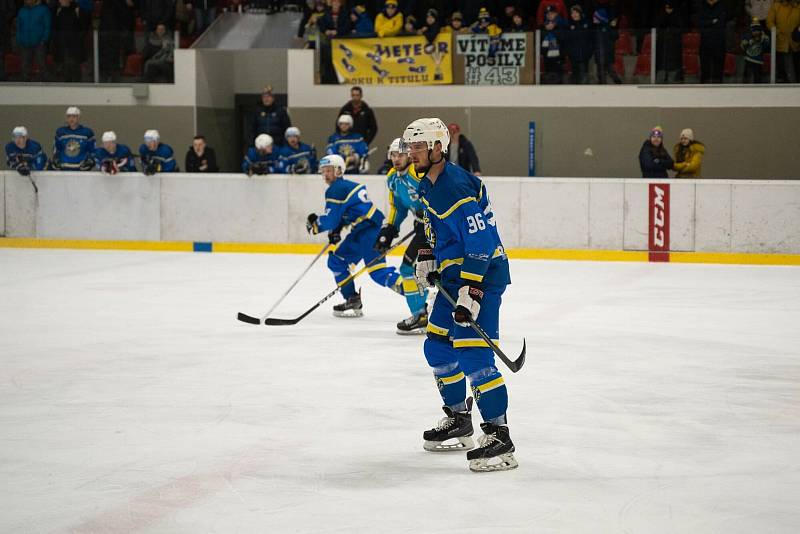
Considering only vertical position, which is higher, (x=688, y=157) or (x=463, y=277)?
(x=688, y=157)

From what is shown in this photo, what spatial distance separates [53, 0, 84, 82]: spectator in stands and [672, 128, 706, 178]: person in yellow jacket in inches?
356

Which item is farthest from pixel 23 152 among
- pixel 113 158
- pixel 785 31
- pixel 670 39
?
pixel 785 31

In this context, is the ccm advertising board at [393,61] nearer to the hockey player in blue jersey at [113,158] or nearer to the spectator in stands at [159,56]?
the spectator in stands at [159,56]

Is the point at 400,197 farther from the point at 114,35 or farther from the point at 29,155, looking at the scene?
the point at 114,35

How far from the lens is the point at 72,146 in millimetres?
15180

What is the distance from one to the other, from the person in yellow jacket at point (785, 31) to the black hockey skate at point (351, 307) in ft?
28.2

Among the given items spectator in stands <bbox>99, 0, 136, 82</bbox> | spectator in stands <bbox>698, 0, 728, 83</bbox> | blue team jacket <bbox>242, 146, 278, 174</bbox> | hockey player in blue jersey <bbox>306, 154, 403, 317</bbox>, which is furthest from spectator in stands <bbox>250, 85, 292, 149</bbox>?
hockey player in blue jersey <bbox>306, 154, 403, 317</bbox>

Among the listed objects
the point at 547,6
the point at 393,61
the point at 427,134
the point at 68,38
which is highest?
the point at 547,6

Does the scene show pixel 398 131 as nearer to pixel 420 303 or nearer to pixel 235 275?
pixel 235 275

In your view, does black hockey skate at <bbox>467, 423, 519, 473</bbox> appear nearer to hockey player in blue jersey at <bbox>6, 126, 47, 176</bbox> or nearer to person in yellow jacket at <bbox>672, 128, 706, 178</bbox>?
person in yellow jacket at <bbox>672, 128, 706, 178</bbox>

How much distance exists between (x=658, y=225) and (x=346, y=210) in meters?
5.06

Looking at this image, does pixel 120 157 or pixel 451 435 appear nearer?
pixel 451 435

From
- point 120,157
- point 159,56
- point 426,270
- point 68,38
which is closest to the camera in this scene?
point 426,270

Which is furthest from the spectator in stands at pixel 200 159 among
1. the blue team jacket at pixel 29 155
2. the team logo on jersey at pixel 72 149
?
the blue team jacket at pixel 29 155
